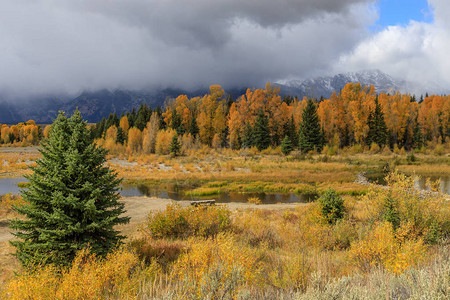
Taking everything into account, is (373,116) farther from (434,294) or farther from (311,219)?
(434,294)

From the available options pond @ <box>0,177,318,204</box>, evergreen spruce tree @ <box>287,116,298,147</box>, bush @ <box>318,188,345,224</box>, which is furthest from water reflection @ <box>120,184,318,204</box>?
evergreen spruce tree @ <box>287,116,298,147</box>

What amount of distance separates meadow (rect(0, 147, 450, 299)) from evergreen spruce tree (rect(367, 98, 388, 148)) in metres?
33.8

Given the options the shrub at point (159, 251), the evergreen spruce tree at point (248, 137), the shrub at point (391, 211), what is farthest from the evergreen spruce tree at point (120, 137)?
the shrub at point (391, 211)

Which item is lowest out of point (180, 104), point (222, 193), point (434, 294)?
point (222, 193)

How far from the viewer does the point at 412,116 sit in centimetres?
6394

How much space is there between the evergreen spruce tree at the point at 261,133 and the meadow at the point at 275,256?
28.0m

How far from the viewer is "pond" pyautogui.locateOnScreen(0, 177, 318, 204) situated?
79.3ft

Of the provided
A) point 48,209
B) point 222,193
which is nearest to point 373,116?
point 222,193

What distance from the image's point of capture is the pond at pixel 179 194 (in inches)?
952

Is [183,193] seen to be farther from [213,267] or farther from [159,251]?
[213,267]

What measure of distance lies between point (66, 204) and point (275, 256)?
5707 millimetres

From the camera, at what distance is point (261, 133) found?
5397 cm

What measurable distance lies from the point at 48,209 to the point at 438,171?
43090 mm

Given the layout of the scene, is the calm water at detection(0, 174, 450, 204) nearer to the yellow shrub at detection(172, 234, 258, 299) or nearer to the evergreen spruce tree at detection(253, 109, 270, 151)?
the yellow shrub at detection(172, 234, 258, 299)
